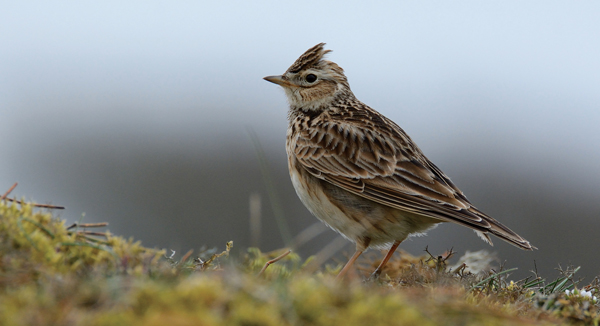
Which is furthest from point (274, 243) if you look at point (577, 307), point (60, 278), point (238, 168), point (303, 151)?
point (60, 278)

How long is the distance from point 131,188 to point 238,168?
3715 mm

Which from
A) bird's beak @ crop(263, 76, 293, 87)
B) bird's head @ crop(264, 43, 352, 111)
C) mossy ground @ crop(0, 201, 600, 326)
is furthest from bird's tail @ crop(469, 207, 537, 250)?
bird's beak @ crop(263, 76, 293, 87)

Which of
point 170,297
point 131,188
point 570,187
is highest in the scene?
point 170,297

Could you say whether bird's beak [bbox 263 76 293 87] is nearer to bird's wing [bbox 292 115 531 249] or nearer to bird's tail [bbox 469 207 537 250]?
bird's wing [bbox 292 115 531 249]

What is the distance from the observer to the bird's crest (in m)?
7.50

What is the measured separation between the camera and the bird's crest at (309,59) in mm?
7504

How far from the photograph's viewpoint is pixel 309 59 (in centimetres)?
756

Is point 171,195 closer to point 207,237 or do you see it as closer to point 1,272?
point 207,237

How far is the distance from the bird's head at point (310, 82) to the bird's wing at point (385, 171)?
29.9 inches

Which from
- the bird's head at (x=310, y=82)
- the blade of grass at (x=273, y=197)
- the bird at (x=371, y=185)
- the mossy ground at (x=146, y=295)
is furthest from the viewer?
the bird's head at (x=310, y=82)

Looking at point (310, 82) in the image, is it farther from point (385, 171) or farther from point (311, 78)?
point (385, 171)

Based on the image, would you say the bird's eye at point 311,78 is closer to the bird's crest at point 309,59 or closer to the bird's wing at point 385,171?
the bird's crest at point 309,59

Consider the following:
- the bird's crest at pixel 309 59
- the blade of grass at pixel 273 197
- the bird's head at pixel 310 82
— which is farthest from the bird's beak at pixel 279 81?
the blade of grass at pixel 273 197

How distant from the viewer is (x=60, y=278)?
7.86 ft
